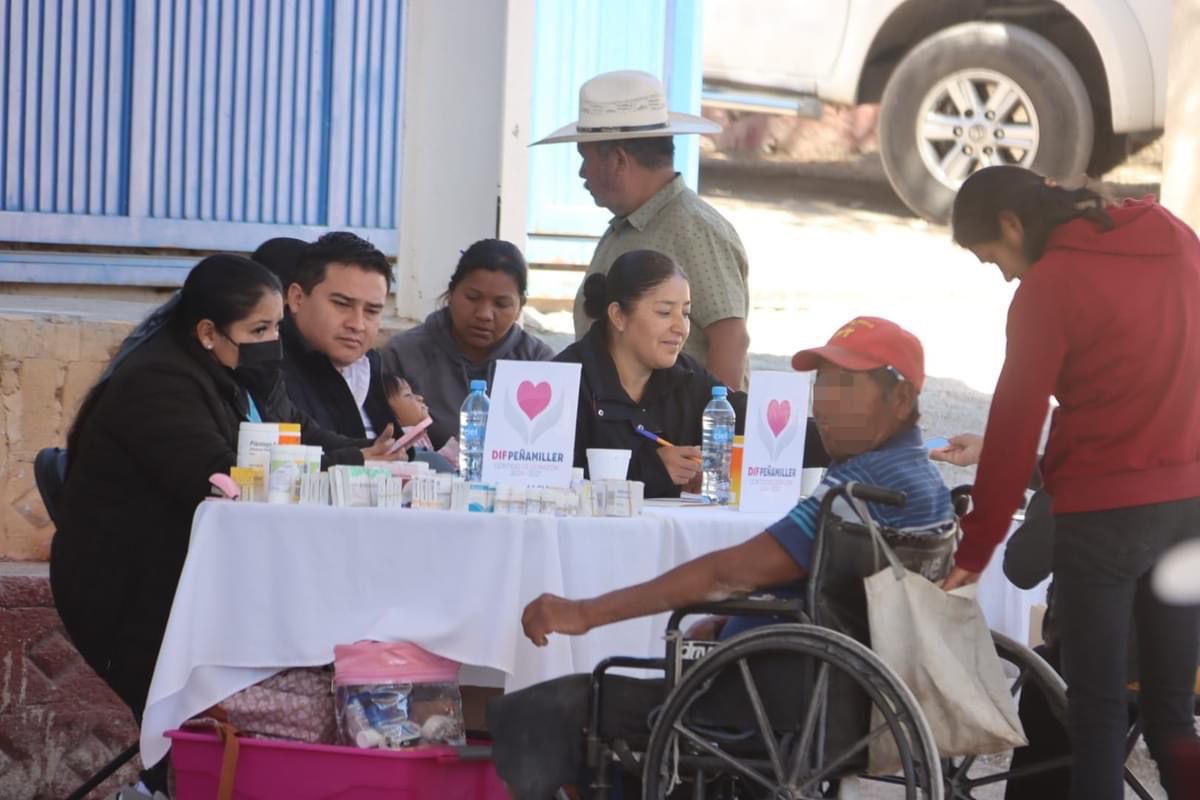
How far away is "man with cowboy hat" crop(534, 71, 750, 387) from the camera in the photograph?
5434 mm

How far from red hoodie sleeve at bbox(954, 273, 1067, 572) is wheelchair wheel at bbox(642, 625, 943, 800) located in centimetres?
41

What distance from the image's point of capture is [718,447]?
4.82 metres

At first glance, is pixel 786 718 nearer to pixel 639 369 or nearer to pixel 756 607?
pixel 756 607

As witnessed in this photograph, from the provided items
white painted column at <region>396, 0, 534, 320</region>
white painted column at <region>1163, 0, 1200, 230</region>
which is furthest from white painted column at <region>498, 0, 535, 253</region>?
white painted column at <region>1163, 0, 1200, 230</region>

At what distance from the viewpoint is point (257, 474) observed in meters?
4.06

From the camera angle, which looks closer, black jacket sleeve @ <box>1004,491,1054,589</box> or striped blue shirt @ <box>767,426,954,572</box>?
striped blue shirt @ <box>767,426,954,572</box>

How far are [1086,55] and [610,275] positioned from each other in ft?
20.8

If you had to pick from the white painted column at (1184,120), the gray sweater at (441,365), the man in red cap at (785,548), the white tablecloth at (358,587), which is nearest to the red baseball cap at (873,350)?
the man in red cap at (785,548)

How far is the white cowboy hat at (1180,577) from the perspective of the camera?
370 cm

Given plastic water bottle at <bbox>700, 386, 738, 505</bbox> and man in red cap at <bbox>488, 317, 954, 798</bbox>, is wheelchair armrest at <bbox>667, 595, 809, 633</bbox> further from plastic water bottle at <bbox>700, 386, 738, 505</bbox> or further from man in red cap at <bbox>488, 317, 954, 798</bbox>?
plastic water bottle at <bbox>700, 386, 738, 505</bbox>

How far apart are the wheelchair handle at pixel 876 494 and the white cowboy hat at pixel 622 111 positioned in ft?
7.64

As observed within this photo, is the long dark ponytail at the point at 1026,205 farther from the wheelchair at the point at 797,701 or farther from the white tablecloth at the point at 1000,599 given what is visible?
the white tablecloth at the point at 1000,599

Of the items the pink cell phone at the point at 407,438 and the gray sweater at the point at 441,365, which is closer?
the pink cell phone at the point at 407,438

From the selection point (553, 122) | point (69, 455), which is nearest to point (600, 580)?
point (69, 455)
